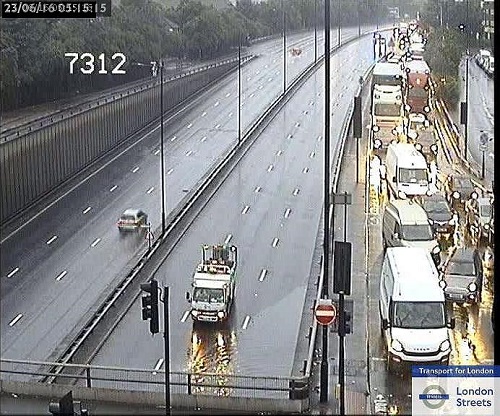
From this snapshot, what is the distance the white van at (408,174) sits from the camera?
9586 millimetres

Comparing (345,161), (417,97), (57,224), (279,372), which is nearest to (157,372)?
(279,372)

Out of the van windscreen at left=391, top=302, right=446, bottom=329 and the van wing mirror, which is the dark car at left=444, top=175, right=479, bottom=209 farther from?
the van windscreen at left=391, top=302, right=446, bottom=329

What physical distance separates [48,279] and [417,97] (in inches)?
254

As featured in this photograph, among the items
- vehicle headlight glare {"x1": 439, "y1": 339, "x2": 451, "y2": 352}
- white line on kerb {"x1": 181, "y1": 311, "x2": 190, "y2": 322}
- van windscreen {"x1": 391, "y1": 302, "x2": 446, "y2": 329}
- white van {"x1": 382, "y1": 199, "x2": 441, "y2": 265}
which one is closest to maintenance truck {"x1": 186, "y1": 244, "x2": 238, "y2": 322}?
white line on kerb {"x1": 181, "y1": 311, "x2": 190, "y2": 322}

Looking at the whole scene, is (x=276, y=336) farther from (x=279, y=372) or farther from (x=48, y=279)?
(x=48, y=279)

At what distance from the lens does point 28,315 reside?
6.56 m

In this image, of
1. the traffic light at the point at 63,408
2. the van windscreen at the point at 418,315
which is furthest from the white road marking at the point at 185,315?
the traffic light at the point at 63,408

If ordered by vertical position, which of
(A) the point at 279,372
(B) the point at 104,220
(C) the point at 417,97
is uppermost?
(C) the point at 417,97

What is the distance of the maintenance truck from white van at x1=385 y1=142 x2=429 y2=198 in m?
3.00

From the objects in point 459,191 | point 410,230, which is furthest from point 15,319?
point 459,191

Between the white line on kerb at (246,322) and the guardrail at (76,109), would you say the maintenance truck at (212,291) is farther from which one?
the guardrail at (76,109)

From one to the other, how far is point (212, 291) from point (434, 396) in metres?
2.69

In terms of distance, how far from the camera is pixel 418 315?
5836 mm

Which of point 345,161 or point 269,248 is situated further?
point 345,161
